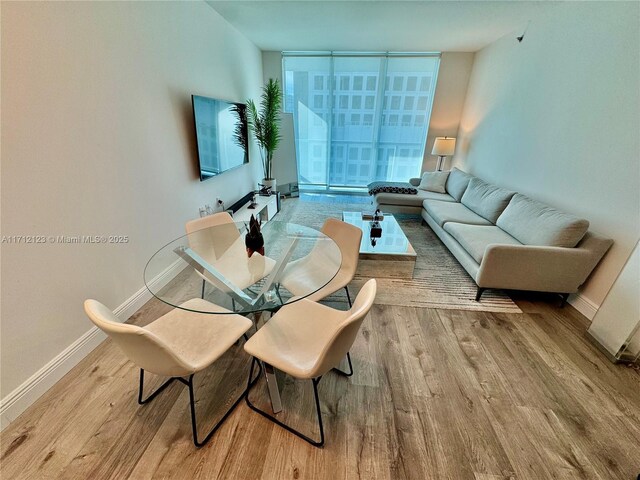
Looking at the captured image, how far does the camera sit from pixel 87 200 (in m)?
1.66

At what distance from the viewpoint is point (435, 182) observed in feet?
14.5

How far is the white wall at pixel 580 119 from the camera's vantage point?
1956 millimetres

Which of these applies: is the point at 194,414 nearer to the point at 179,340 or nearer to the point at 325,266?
the point at 179,340

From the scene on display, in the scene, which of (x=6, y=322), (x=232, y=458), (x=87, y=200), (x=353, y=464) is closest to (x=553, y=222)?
(x=353, y=464)

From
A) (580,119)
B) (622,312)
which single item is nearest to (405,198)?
(580,119)

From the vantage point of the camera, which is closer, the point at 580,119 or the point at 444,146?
the point at 580,119

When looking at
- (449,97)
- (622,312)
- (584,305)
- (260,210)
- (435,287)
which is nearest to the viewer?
(622,312)

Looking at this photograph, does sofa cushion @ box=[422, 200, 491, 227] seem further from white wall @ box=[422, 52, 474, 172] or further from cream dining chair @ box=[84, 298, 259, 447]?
cream dining chair @ box=[84, 298, 259, 447]

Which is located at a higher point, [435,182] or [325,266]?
[435,182]

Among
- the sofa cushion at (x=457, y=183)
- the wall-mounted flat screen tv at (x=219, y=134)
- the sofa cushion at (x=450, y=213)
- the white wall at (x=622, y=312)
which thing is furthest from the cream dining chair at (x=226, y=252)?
the sofa cushion at (x=457, y=183)

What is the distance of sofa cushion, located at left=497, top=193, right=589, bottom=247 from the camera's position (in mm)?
2107

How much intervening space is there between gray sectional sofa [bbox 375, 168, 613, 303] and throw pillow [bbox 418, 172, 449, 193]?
84cm

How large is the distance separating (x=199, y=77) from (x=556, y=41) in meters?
3.74

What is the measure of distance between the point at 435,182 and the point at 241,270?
3845 millimetres
